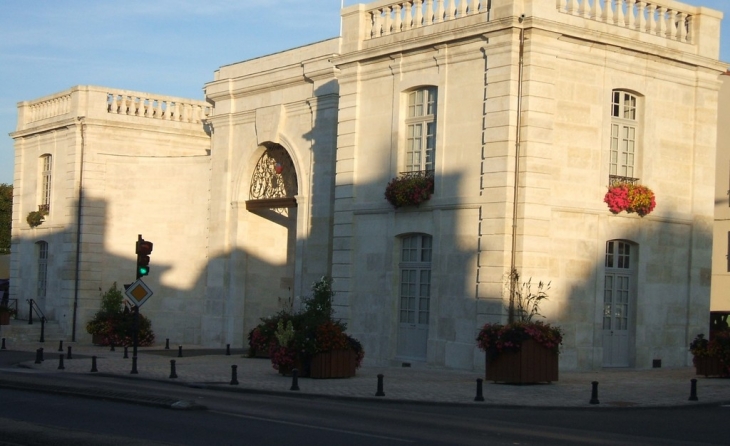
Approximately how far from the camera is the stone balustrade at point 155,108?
124ft

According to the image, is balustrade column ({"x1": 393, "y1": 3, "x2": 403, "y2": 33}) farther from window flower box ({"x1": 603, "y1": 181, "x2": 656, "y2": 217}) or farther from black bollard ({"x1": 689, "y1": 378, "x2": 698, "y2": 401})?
black bollard ({"x1": 689, "y1": 378, "x2": 698, "y2": 401})

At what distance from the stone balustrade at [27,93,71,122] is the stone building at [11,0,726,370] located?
8.64 metres

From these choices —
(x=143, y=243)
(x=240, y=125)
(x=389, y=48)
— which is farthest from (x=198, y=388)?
(x=240, y=125)

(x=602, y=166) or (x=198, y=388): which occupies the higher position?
(x=602, y=166)

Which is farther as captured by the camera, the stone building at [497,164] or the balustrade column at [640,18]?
the balustrade column at [640,18]

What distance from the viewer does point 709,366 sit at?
22.5 meters

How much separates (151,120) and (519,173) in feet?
60.1

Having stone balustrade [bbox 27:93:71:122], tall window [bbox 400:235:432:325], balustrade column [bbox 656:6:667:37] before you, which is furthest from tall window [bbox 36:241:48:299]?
balustrade column [bbox 656:6:667:37]

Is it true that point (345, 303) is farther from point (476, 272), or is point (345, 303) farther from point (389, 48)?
point (389, 48)

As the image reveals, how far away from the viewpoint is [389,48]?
1031 inches

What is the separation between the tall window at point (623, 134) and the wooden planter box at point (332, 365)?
7337 millimetres

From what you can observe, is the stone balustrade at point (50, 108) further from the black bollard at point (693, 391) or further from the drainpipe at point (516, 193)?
the black bollard at point (693, 391)

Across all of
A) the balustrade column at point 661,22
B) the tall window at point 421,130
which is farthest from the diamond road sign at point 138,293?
the balustrade column at point 661,22

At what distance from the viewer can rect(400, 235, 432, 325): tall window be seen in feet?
84.5
